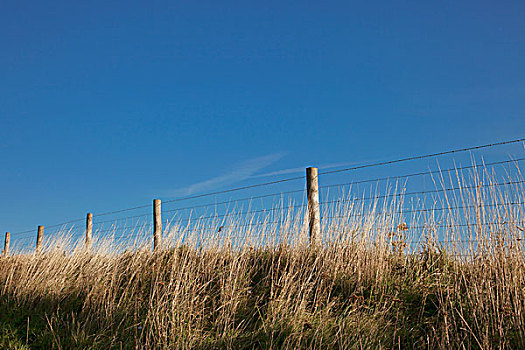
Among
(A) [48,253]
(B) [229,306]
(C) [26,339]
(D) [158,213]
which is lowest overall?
(C) [26,339]

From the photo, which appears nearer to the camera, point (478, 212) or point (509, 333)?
point (509, 333)

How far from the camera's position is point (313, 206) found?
254 inches

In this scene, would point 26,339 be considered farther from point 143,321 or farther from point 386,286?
point 386,286

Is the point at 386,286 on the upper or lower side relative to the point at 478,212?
lower

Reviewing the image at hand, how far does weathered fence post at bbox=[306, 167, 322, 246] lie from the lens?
6237mm

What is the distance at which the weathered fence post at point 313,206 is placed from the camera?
20.5ft

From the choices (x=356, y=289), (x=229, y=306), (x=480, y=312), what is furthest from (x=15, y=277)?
(x=480, y=312)

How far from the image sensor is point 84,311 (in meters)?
5.23

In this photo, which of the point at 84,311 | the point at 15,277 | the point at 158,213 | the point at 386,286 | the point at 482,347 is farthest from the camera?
the point at 158,213

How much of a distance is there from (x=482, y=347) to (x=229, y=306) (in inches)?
95.0

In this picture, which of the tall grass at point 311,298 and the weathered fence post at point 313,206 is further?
the weathered fence post at point 313,206

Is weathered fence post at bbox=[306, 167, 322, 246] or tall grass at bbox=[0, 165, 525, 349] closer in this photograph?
tall grass at bbox=[0, 165, 525, 349]

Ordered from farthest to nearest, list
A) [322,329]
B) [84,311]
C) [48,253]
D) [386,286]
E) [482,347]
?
[48,253] → [84,311] → [386,286] → [322,329] → [482,347]

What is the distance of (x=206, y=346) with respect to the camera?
3943 millimetres
